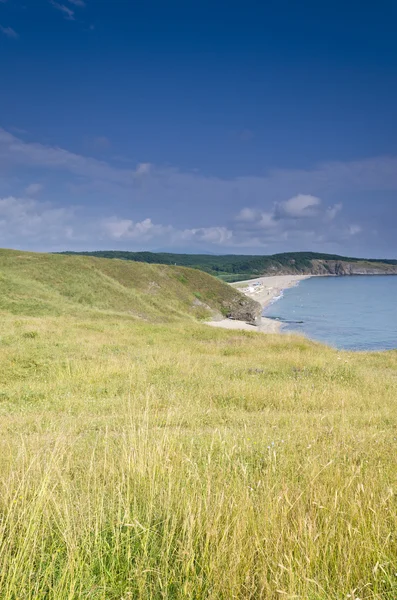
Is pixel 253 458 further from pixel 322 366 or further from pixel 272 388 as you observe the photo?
pixel 322 366

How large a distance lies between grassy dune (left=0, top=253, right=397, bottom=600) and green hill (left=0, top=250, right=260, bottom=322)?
93.8 feet

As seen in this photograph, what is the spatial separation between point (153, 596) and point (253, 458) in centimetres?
269

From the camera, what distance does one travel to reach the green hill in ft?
142

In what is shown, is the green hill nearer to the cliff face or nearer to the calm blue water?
the cliff face

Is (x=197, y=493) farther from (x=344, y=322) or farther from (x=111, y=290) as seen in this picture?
(x=344, y=322)

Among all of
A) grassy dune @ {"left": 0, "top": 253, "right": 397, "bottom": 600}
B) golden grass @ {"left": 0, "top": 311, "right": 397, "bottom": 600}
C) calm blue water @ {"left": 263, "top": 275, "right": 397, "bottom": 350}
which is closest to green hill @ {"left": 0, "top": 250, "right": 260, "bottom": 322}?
calm blue water @ {"left": 263, "top": 275, "right": 397, "bottom": 350}

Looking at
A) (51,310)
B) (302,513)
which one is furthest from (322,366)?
(51,310)

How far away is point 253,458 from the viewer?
5102 mm

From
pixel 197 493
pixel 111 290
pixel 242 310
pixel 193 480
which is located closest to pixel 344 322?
pixel 242 310

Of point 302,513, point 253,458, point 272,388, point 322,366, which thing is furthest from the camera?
point 322,366

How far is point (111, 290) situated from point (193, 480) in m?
57.1

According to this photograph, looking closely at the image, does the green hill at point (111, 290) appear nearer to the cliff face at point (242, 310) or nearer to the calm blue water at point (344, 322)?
the cliff face at point (242, 310)

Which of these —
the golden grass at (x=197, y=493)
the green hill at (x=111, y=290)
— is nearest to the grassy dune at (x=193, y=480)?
the golden grass at (x=197, y=493)

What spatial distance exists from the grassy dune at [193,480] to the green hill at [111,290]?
2860 cm
